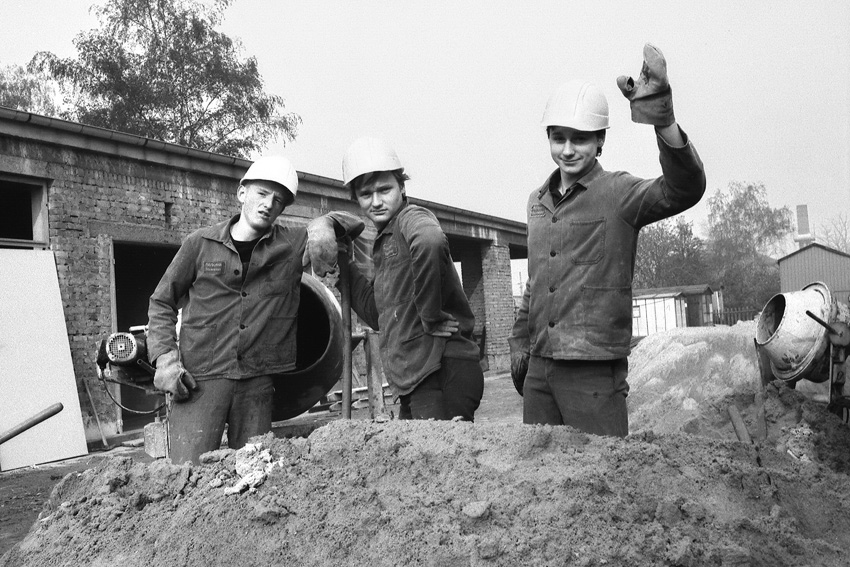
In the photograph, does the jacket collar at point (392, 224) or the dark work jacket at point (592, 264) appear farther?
the jacket collar at point (392, 224)

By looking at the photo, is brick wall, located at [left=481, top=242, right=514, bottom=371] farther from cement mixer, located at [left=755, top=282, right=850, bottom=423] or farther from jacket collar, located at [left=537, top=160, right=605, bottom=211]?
jacket collar, located at [left=537, top=160, right=605, bottom=211]

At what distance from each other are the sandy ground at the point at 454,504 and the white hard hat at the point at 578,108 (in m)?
1.15

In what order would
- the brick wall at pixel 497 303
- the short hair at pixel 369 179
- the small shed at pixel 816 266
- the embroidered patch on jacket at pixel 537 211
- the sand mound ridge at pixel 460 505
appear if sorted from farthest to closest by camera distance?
the small shed at pixel 816 266, the brick wall at pixel 497 303, the short hair at pixel 369 179, the embroidered patch on jacket at pixel 537 211, the sand mound ridge at pixel 460 505

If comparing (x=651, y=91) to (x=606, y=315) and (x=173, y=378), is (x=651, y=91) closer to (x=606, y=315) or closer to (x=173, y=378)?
(x=606, y=315)

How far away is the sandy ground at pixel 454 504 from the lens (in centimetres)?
169

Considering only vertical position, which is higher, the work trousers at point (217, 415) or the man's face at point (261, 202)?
the man's face at point (261, 202)

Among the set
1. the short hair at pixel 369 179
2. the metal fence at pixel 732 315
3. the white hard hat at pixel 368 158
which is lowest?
the metal fence at pixel 732 315

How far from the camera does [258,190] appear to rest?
3.53 m

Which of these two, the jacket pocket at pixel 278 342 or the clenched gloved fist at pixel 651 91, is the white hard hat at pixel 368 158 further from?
the clenched gloved fist at pixel 651 91

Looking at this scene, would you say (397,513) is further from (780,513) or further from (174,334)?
(174,334)

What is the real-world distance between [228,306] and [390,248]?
0.83m

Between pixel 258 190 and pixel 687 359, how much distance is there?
5833 mm

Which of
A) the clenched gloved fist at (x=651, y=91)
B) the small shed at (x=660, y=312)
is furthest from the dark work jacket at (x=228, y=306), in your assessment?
the small shed at (x=660, y=312)

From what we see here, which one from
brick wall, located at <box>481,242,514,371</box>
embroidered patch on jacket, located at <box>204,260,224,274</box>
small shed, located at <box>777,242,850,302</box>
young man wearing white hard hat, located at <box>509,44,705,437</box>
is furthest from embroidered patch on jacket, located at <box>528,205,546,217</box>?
small shed, located at <box>777,242,850,302</box>
